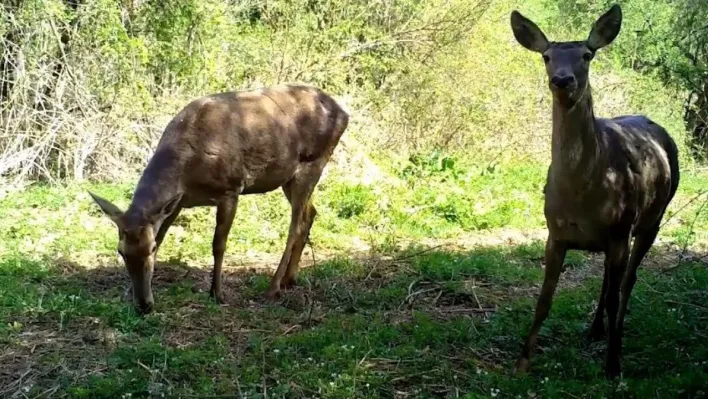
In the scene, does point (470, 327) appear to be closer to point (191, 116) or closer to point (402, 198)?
point (191, 116)

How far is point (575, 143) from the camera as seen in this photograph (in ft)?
18.2

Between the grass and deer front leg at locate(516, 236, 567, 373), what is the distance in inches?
4.9

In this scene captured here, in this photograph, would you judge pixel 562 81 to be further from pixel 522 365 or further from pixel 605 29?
pixel 522 365

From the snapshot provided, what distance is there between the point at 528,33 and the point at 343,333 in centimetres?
275

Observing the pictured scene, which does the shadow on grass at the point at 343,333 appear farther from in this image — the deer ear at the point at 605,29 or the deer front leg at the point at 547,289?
the deer ear at the point at 605,29

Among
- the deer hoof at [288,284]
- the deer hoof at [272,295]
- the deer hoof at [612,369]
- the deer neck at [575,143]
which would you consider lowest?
the deer hoof at [288,284]

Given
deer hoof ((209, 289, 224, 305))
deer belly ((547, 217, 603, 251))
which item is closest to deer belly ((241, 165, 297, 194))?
deer hoof ((209, 289, 224, 305))

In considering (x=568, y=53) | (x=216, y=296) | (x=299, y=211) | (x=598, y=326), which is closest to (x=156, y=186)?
(x=216, y=296)

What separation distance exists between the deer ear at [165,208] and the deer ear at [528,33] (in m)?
3.39

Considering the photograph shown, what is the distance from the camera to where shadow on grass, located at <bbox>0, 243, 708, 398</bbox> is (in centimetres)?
559

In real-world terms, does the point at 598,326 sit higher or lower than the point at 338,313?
higher

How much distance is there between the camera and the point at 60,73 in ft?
43.0

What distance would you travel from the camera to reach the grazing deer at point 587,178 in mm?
5473

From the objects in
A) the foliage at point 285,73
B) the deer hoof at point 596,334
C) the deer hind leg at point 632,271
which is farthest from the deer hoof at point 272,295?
the foliage at point 285,73
